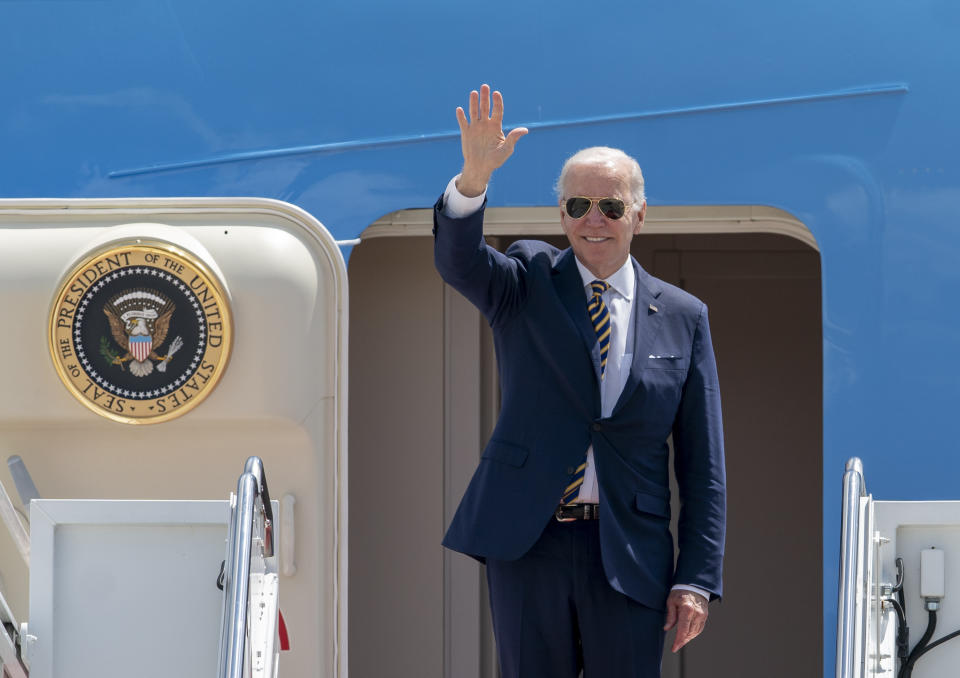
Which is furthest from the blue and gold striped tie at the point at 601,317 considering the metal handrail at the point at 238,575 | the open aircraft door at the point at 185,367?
the open aircraft door at the point at 185,367

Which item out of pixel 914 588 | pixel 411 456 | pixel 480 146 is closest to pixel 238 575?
pixel 480 146

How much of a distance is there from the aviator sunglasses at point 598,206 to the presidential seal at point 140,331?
1176mm

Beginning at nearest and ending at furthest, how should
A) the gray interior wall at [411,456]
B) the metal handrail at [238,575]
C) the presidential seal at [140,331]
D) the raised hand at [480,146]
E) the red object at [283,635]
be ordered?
the raised hand at [480,146] < the metal handrail at [238,575] < the red object at [283,635] < the presidential seal at [140,331] < the gray interior wall at [411,456]

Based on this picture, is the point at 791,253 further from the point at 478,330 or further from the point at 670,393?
the point at 670,393

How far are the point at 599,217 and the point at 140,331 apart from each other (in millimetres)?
1379

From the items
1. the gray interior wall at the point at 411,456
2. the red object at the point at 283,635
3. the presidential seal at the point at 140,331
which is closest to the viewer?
the red object at the point at 283,635

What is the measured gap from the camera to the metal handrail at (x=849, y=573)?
96.3 inches

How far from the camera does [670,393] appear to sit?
2.43 meters

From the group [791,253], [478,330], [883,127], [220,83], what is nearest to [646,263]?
[791,253]

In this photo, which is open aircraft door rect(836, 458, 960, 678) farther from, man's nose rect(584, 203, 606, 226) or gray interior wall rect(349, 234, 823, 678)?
gray interior wall rect(349, 234, 823, 678)

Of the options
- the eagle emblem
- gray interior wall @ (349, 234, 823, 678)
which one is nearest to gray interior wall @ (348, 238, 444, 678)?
gray interior wall @ (349, 234, 823, 678)

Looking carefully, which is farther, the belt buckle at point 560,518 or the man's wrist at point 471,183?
the belt buckle at point 560,518

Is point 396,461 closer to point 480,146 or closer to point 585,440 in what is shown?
point 585,440

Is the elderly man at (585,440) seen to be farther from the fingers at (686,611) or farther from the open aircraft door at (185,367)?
the open aircraft door at (185,367)
